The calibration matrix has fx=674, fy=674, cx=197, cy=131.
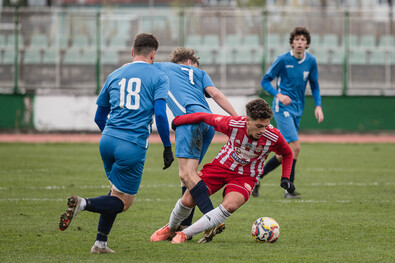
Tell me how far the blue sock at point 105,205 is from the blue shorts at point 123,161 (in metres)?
0.11

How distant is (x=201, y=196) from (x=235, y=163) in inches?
18.5

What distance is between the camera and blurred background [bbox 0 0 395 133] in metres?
22.9

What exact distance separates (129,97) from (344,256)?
7.41 feet

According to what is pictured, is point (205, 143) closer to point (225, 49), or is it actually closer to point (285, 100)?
point (285, 100)

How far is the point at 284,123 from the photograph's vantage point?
995cm

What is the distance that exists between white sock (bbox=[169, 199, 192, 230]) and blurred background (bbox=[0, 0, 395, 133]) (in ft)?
53.0

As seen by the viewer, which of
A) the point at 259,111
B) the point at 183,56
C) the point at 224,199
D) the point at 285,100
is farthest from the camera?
the point at 285,100

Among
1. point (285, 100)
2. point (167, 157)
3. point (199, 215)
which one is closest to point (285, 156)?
point (167, 157)

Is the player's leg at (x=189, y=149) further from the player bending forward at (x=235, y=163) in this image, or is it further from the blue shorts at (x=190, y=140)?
the player bending forward at (x=235, y=163)

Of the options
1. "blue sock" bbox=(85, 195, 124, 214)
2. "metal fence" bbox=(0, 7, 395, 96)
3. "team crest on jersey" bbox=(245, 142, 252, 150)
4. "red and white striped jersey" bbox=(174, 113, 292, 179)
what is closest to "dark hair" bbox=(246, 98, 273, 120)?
"red and white striped jersey" bbox=(174, 113, 292, 179)

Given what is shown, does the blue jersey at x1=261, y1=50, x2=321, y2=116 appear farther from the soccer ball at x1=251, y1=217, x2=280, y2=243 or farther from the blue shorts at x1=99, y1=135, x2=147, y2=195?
the blue shorts at x1=99, y1=135, x2=147, y2=195

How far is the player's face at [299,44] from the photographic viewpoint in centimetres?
998

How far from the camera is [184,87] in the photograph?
677 centimetres

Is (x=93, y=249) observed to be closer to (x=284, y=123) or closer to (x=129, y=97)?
(x=129, y=97)
